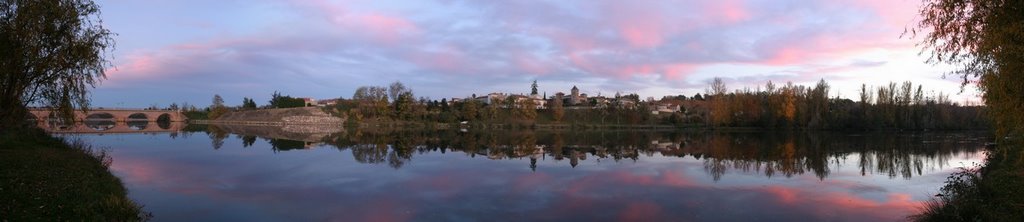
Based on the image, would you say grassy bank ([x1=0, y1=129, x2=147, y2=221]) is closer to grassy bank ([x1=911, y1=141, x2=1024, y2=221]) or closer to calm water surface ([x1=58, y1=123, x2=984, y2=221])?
calm water surface ([x1=58, y1=123, x2=984, y2=221])

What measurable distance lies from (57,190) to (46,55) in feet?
29.8

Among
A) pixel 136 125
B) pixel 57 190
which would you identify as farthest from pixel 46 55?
pixel 136 125

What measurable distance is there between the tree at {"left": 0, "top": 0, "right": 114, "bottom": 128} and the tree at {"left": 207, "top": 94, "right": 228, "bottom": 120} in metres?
136

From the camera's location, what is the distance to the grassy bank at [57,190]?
9.21 m

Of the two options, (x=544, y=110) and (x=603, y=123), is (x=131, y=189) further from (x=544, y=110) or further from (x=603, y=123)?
(x=544, y=110)

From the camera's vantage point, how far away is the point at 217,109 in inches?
5738

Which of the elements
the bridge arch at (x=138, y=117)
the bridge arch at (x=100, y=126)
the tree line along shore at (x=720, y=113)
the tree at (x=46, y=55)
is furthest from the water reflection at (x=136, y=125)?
the tree at (x=46, y=55)

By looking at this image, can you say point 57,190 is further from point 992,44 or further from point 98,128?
point 98,128

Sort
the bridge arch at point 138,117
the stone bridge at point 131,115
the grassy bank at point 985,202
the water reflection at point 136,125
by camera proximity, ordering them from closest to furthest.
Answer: the grassy bank at point 985,202 → the water reflection at point 136,125 → the stone bridge at point 131,115 → the bridge arch at point 138,117

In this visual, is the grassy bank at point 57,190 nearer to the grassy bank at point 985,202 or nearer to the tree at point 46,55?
the tree at point 46,55

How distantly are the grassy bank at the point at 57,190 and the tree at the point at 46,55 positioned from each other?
5.66 ft

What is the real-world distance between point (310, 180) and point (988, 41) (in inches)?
698

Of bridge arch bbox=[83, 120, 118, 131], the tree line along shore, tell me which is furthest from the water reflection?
the tree line along shore

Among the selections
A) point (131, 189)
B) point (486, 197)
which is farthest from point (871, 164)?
point (131, 189)
